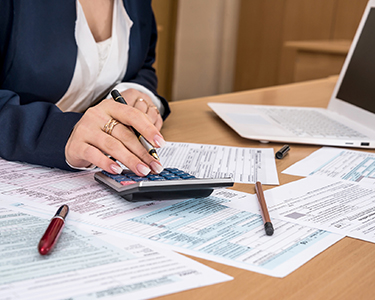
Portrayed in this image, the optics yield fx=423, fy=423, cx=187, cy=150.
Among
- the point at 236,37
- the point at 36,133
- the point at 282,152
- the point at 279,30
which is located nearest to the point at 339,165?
the point at 282,152

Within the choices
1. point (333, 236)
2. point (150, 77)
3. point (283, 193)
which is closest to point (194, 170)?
point (283, 193)

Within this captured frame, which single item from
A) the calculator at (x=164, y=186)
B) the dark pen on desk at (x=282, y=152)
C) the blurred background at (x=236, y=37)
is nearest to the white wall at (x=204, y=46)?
the blurred background at (x=236, y=37)

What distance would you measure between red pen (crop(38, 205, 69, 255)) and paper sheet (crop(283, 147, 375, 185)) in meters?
0.40

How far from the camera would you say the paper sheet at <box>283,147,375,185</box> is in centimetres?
71

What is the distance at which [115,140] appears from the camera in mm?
595

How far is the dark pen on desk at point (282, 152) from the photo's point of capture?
31.6 inches

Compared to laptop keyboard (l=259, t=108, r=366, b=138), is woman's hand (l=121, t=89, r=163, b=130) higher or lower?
higher

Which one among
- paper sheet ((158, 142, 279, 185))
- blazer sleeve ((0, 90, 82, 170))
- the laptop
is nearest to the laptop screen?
the laptop

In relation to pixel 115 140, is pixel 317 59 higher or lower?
lower

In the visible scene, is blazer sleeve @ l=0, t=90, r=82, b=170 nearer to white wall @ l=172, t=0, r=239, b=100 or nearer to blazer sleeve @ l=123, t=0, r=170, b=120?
blazer sleeve @ l=123, t=0, r=170, b=120

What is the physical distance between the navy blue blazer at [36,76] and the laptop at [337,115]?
0.39m

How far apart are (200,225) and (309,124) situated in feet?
2.05

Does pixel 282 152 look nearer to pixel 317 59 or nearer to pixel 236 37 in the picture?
pixel 317 59

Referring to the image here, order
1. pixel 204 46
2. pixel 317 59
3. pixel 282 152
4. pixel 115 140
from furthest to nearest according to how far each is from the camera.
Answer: pixel 204 46
pixel 317 59
pixel 282 152
pixel 115 140
